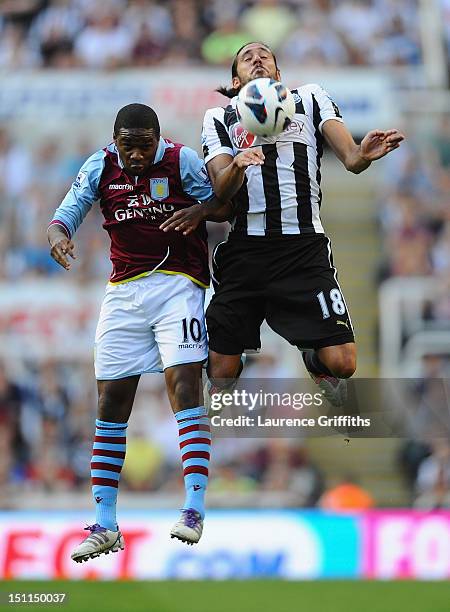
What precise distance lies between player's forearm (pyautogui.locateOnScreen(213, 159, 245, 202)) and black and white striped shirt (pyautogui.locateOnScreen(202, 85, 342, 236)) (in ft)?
0.85

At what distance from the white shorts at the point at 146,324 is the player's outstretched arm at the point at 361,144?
3.52 feet

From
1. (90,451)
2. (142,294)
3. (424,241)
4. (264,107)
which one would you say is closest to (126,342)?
(142,294)

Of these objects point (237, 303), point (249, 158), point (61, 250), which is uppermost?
point (249, 158)

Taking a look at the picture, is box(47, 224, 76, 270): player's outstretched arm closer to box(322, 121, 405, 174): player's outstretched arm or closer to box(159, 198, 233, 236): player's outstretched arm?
box(159, 198, 233, 236): player's outstretched arm

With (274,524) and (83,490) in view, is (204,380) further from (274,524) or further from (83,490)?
(83,490)

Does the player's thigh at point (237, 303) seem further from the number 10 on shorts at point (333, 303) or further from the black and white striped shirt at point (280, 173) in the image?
the number 10 on shorts at point (333, 303)

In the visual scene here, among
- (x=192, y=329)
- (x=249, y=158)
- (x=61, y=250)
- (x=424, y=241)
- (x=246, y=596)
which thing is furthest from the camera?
(x=424, y=241)

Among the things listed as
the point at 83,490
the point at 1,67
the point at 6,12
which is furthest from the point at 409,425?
the point at 6,12

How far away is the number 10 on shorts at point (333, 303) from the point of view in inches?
288

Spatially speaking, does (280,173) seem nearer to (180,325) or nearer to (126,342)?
(180,325)

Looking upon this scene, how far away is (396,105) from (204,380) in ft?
25.0

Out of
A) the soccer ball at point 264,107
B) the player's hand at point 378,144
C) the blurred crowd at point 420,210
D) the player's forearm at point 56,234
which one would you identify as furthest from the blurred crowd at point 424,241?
the soccer ball at point 264,107

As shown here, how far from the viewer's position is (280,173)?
24.1 feet

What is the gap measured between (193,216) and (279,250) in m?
0.54
